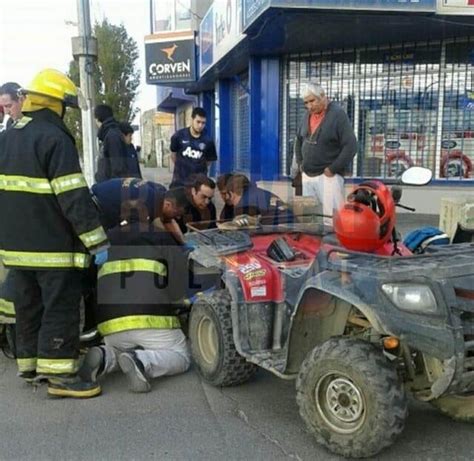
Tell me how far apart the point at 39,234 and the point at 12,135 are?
2.13 ft

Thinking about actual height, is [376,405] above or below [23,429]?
above

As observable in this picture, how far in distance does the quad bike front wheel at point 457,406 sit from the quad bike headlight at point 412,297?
0.84 m

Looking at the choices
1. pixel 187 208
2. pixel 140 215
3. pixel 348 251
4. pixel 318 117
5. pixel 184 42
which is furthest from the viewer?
pixel 184 42

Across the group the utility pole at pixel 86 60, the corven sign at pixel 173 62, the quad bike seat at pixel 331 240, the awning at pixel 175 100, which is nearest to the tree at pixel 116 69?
the awning at pixel 175 100

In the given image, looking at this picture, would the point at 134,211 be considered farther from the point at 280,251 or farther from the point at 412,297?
the point at 412,297

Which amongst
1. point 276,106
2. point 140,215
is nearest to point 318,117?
point 140,215

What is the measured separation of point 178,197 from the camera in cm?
545

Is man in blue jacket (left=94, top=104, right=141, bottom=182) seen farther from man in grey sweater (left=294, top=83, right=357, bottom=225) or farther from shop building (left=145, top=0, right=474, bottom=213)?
shop building (left=145, top=0, right=474, bottom=213)

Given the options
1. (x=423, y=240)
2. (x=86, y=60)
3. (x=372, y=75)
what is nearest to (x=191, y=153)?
(x=86, y=60)

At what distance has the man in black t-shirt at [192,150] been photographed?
768 cm

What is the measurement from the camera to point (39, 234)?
3898mm

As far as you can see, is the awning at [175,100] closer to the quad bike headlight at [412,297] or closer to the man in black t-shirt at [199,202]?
the man in black t-shirt at [199,202]

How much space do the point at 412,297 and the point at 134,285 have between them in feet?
7.06

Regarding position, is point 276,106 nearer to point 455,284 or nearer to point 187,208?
point 187,208
